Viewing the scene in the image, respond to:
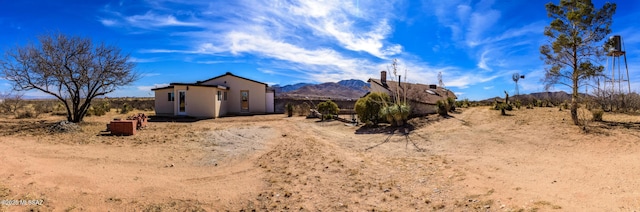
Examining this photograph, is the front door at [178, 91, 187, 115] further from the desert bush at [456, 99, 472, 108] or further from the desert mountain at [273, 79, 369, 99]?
the desert mountain at [273, 79, 369, 99]

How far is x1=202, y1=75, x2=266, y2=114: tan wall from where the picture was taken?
78.6 ft

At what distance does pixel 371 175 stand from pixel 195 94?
15858 millimetres

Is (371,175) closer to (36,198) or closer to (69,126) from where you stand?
(36,198)

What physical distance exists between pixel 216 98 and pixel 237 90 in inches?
150

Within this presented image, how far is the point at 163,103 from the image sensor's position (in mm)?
21641

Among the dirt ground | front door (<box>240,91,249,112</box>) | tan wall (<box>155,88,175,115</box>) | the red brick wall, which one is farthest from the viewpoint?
front door (<box>240,91,249,112</box>)

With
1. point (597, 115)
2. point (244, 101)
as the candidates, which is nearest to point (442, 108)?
point (597, 115)

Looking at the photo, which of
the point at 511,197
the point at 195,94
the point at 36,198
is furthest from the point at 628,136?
the point at 195,94

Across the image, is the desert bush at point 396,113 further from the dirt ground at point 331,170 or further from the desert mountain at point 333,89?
the desert mountain at point 333,89

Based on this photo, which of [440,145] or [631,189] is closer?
[631,189]

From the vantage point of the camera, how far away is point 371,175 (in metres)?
6.79

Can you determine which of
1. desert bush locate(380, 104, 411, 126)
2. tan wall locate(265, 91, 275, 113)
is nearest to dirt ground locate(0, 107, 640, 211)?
desert bush locate(380, 104, 411, 126)

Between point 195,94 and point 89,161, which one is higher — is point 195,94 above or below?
above

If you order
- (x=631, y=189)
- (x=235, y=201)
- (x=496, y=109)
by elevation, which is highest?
(x=496, y=109)
